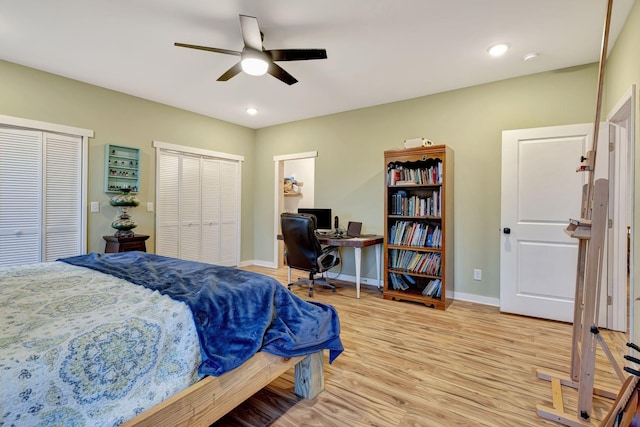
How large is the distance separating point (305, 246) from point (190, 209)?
6.89 feet

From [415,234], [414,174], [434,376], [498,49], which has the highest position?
[498,49]

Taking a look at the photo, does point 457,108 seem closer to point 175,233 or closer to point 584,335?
point 584,335

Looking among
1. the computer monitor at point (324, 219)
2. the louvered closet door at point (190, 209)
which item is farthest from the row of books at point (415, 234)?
the louvered closet door at point (190, 209)

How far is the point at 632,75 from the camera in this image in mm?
2021

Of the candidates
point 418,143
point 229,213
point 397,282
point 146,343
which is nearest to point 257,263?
point 229,213

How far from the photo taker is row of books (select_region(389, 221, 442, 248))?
11.3ft

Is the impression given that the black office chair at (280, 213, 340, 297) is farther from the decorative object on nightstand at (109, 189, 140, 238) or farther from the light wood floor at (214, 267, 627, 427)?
the decorative object on nightstand at (109, 189, 140, 238)

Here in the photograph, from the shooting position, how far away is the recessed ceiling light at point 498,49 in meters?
2.64

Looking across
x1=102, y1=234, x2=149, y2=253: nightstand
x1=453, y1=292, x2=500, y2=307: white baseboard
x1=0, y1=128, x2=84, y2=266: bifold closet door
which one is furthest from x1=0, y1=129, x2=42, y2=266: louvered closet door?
x1=453, y1=292, x2=500, y2=307: white baseboard

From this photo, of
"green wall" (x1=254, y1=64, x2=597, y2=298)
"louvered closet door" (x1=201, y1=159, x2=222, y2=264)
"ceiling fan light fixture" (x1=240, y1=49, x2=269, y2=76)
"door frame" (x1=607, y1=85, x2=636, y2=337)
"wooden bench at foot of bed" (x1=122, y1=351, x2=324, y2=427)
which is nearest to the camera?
"wooden bench at foot of bed" (x1=122, y1=351, x2=324, y2=427)

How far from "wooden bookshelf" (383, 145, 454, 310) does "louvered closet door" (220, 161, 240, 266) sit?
2.80m

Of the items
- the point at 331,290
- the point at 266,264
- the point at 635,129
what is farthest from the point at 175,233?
the point at 635,129

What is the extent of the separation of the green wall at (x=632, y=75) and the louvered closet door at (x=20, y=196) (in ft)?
16.8

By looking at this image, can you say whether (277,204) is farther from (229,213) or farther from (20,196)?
(20,196)
